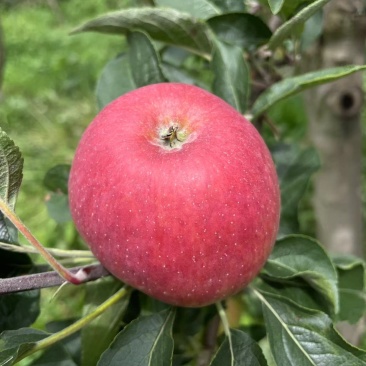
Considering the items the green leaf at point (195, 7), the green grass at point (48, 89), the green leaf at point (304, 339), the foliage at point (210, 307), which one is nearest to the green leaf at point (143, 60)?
the foliage at point (210, 307)

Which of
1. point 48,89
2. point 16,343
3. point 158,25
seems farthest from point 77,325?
point 48,89

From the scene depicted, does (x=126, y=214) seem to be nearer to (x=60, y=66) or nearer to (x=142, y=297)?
(x=142, y=297)

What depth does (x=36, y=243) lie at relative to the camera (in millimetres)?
603

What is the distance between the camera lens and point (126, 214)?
1.85 ft

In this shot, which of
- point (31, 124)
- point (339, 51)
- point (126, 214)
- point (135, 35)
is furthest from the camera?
point (31, 124)

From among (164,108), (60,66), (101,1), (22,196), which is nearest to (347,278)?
(164,108)

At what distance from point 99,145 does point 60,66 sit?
2.82 m

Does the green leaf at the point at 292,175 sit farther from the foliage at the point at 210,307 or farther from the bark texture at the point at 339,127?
the bark texture at the point at 339,127

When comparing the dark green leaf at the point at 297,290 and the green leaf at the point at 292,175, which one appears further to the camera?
the green leaf at the point at 292,175

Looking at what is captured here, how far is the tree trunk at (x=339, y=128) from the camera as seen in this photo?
44.5 inches

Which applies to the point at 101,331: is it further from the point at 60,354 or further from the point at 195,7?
the point at 195,7

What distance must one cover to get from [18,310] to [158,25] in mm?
416

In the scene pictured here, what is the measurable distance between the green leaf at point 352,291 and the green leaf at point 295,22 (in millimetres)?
377

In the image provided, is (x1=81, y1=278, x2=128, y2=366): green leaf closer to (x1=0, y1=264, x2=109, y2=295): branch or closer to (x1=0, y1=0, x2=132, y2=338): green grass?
(x1=0, y1=264, x2=109, y2=295): branch
